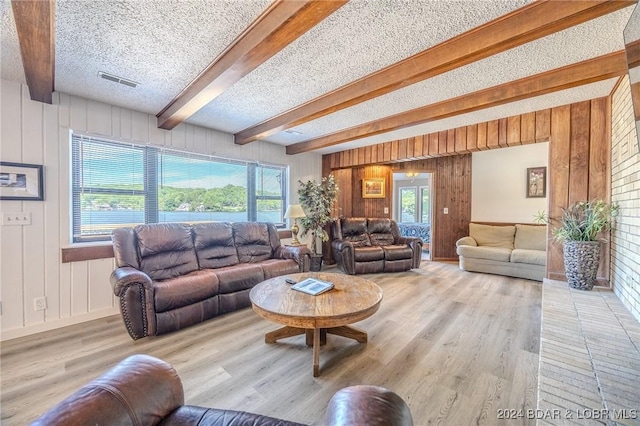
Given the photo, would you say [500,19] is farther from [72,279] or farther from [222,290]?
[72,279]

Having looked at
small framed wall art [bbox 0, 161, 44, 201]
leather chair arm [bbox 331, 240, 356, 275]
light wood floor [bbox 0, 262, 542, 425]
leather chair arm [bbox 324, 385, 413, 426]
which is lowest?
light wood floor [bbox 0, 262, 542, 425]

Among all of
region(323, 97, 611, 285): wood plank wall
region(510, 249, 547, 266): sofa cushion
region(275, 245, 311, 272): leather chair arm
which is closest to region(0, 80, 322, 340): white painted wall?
region(275, 245, 311, 272): leather chair arm

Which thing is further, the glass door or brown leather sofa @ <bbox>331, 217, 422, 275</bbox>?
the glass door

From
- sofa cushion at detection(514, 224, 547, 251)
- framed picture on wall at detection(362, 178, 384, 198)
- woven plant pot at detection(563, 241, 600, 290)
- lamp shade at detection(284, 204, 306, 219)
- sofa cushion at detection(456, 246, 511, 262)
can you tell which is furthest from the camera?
framed picture on wall at detection(362, 178, 384, 198)

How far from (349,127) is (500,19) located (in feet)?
8.07

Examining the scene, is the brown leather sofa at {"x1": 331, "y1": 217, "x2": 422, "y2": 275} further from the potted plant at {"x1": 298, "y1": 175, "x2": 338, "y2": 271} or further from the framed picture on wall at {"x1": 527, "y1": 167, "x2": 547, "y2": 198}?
the framed picture on wall at {"x1": 527, "y1": 167, "x2": 547, "y2": 198}

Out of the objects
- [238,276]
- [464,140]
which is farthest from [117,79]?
[464,140]

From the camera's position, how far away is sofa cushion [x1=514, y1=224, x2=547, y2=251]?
4799 millimetres

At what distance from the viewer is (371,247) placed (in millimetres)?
5020

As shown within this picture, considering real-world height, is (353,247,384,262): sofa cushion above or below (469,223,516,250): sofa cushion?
below

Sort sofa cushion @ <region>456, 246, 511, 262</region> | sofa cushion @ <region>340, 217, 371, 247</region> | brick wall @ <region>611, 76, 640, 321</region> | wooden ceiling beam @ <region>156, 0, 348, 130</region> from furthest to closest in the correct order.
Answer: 1. sofa cushion @ <region>340, 217, 371, 247</region>
2. sofa cushion @ <region>456, 246, 511, 262</region>
3. brick wall @ <region>611, 76, 640, 321</region>
4. wooden ceiling beam @ <region>156, 0, 348, 130</region>

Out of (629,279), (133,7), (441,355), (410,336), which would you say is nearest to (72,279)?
(133,7)

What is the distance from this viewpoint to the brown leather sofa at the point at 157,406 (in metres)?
0.79

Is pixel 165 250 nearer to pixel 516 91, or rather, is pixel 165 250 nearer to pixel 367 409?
pixel 367 409
